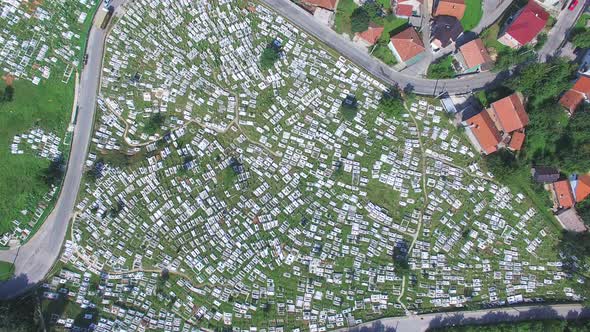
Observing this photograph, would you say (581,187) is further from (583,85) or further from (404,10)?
(404,10)

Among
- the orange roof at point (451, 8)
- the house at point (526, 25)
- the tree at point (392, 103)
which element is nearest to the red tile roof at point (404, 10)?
the orange roof at point (451, 8)

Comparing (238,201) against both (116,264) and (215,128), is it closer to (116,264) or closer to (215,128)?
(215,128)

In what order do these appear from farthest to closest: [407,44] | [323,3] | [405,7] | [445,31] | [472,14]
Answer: [472,14]
[323,3]
[405,7]
[445,31]
[407,44]

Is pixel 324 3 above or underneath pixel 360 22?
above

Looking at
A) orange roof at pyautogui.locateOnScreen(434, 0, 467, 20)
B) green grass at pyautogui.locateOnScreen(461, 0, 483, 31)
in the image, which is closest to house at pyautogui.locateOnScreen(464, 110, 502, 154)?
green grass at pyautogui.locateOnScreen(461, 0, 483, 31)

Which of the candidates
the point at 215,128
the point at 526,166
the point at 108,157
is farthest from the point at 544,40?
the point at 108,157

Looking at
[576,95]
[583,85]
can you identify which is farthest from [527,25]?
[576,95]
